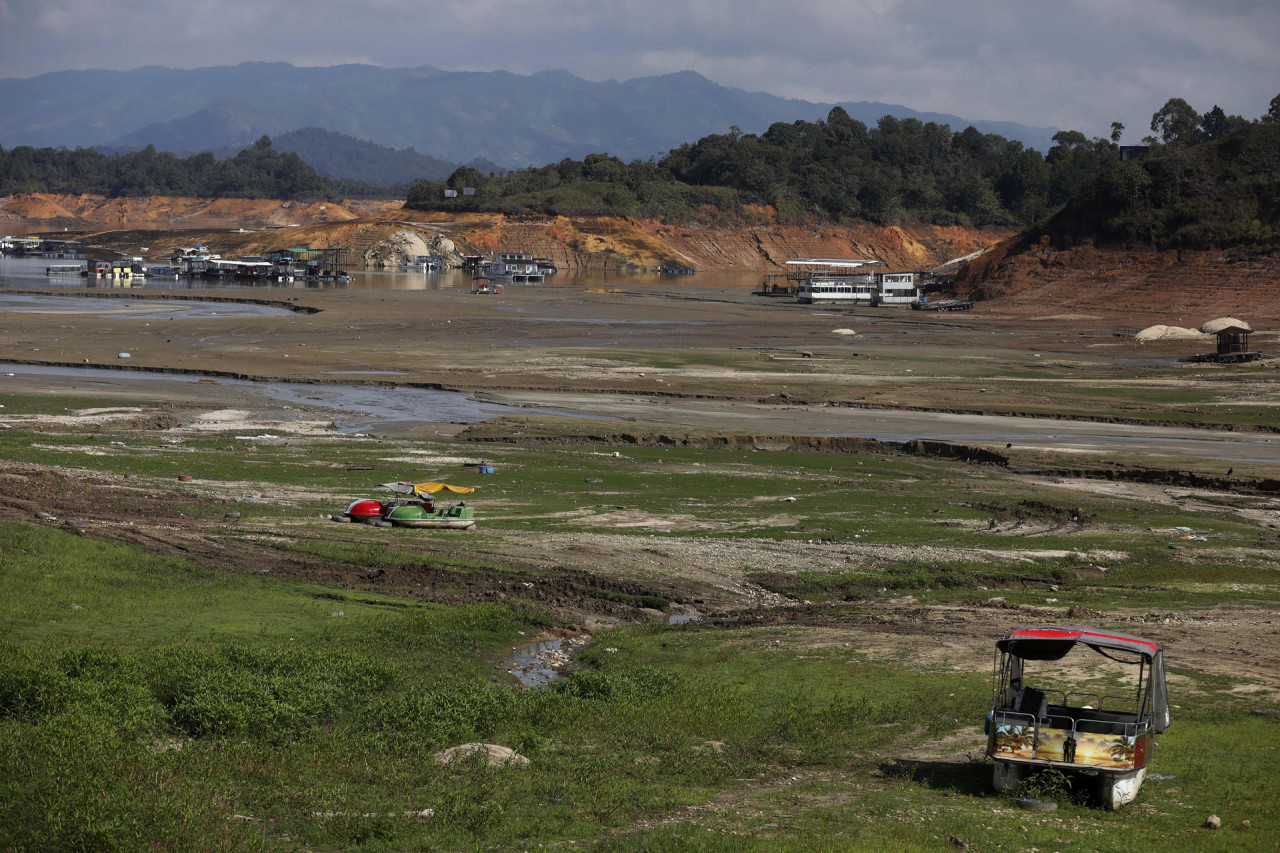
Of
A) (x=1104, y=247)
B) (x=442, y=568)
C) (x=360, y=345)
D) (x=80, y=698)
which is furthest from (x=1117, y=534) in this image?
(x=1104, y=247)

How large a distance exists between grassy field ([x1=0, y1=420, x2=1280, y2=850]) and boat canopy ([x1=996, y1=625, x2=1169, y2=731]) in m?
0.97

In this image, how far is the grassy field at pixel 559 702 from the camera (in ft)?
40.2

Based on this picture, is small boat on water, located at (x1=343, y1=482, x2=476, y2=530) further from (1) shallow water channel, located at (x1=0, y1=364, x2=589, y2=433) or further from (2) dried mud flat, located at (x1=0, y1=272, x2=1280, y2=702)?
(1) shallow water channel, located at (x1=0, y1=364, x2=589, y2=433)

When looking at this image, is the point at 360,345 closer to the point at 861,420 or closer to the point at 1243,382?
the point at 861,420

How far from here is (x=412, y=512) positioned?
96.1 ft

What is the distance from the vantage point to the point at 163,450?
38.9 metres

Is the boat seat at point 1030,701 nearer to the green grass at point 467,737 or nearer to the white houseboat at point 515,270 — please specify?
the green grass at point 467,737

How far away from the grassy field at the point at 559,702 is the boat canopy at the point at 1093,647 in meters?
0.97

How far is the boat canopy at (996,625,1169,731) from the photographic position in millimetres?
13875

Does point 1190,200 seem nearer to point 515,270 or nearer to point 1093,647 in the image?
point 515,270

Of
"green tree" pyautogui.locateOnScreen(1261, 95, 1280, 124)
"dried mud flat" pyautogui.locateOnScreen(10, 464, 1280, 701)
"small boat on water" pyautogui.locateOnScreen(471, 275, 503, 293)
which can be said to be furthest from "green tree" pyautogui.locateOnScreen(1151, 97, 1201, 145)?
"dried mud flat" pyautogui.locateOnScreen(10, 464, 1280, 701)

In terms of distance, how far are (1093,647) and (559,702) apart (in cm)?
733

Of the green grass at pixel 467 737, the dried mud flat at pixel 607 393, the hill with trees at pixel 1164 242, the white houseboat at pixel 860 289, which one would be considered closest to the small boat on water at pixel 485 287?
the dried mud flat at pixel 607 393

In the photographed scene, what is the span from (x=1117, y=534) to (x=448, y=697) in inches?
861
